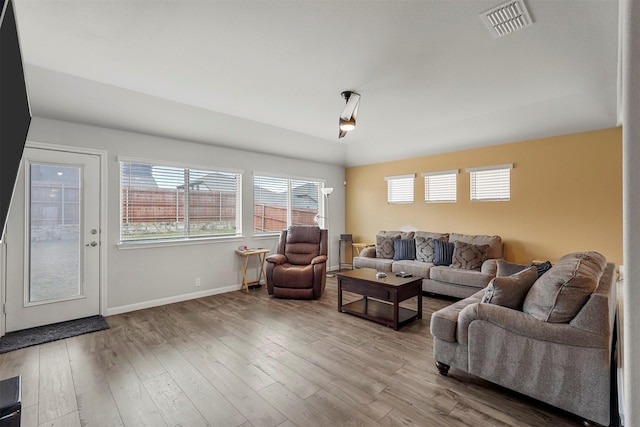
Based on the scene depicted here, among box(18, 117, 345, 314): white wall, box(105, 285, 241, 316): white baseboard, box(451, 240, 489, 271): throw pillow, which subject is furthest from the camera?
box(451, 240, 489, 271): throw pillow

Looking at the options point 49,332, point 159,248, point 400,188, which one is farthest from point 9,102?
point 400,188

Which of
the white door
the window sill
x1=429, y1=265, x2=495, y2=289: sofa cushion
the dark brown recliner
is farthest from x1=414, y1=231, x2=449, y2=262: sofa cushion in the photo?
the white door

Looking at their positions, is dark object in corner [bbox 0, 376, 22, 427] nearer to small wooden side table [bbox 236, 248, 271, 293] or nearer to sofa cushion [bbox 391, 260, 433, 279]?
small wooden side table [bbox 236, 248, 271, 293]

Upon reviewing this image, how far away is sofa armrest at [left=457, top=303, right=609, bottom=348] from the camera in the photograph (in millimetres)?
1871

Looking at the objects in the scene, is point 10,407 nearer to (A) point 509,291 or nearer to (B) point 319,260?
(A) point 509,291

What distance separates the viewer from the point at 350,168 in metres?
7.24

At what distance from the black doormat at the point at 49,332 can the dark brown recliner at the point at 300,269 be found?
7.18 feet

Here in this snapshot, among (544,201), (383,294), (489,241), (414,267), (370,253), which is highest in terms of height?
(544,201)

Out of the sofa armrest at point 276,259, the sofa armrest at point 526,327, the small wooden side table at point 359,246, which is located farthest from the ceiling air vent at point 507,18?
the small wooden side table at point 359,246

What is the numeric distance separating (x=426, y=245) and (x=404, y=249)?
1.33 ft

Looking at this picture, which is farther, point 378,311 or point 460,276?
point 460,276

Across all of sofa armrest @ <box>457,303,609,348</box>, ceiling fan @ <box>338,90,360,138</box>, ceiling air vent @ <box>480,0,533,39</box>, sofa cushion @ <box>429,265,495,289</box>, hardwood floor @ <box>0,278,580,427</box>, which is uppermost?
ceiling air vent @ <box>480,0,533,39</box>

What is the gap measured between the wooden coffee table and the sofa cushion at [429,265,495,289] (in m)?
0.91

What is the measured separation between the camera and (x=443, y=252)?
4949 mm
